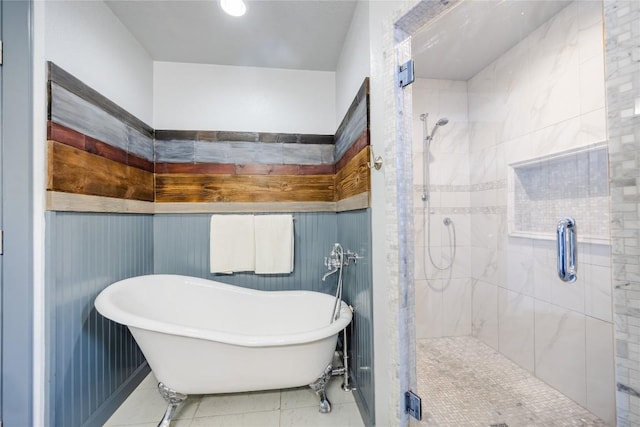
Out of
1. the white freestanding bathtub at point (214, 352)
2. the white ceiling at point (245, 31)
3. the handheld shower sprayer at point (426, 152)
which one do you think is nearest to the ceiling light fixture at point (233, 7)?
the white ceiling at point (245, 31)

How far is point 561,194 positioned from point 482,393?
3.74 ft

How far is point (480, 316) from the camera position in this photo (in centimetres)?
174

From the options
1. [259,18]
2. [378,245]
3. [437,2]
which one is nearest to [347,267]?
[378,245]

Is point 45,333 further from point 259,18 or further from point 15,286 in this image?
point 259,18

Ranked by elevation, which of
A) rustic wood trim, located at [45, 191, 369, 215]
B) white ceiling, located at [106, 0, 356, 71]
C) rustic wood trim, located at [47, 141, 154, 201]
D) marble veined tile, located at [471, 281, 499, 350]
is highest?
white ceiling, located at [106, 0, 356, 71]

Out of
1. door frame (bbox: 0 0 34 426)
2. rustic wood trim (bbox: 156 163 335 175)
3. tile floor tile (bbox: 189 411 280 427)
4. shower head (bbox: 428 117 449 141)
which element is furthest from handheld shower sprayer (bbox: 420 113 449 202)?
door frame (bbox: 0 0 34 426)

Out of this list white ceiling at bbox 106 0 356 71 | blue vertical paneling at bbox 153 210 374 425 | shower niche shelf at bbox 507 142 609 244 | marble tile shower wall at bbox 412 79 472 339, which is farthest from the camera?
blue vertical paneling at bbox 153 210 374 425

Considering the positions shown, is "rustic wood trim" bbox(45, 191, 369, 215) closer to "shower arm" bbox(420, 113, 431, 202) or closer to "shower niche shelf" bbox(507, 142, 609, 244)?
"shower arm" bbox(420, 113, 431, 202)

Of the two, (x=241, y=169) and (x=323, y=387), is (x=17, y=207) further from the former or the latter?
(x=323, y=387)

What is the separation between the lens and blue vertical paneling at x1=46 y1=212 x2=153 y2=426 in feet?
3.81

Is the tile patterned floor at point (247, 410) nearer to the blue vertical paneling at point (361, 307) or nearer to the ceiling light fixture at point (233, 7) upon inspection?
the blue vertical paneling at point (361, 307)

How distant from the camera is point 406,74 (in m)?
1.09

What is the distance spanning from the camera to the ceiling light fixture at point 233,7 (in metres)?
1.45

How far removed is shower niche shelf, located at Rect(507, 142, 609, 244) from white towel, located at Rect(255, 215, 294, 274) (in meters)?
1.56
